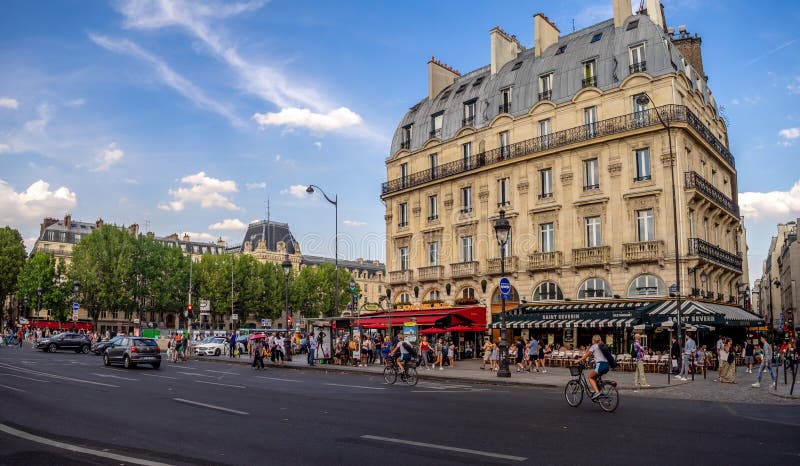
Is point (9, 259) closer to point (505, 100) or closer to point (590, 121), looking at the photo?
point (505, 100)

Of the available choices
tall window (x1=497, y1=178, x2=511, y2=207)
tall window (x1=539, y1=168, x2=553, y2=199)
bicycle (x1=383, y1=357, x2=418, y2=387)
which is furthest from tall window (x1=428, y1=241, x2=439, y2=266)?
bicycle (x1=383, y1=357, x2=418, y2=387)

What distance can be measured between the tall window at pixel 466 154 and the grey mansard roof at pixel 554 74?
148 cm

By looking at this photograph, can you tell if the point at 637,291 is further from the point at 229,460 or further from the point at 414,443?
the point at 229,460

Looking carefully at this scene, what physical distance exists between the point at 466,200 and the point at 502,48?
37.8 ft

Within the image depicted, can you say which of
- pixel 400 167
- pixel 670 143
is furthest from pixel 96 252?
pixel 670 143

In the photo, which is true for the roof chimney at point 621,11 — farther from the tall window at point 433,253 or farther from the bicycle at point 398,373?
the bicycle at point 398,373

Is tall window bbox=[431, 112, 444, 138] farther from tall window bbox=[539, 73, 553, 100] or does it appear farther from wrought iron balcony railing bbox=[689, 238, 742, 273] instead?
wrought iron balcony railing bbox=[689, 238, 742, 273]

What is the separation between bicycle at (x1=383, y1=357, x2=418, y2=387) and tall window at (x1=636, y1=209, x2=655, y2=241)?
55.5 ft

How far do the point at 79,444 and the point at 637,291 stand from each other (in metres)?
29.1

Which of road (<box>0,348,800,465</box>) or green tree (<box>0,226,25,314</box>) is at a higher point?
green tree (<box>0,226,25,314</box>)

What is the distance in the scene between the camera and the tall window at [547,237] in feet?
120

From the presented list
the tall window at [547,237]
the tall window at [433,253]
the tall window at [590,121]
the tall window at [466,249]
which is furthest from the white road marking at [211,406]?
the tall window at [433,253]

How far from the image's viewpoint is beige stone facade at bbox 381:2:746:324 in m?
32.6

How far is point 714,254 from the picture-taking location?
3462 cm
